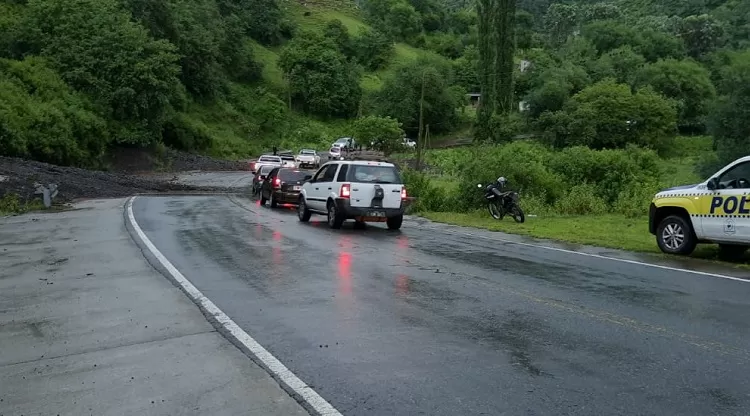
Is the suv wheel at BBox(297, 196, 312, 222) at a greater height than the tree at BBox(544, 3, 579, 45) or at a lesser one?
lesser

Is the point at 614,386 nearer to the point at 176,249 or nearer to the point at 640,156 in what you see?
the point at 176,249

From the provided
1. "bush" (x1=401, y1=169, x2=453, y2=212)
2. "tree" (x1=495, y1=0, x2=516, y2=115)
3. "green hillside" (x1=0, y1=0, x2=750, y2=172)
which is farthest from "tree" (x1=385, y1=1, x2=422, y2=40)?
"bush" (x1=401, y1=169, x2=453, y2=212)

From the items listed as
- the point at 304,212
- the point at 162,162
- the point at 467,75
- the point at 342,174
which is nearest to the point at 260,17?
the point at 467,75

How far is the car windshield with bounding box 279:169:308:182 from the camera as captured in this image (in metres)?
28.1

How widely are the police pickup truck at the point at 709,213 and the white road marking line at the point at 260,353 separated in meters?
9.15

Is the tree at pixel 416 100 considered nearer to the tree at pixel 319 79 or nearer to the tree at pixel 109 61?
the tree at pixel 319 79

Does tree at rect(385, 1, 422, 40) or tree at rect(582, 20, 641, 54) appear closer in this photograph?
→ tree at rect(582, 20, 641, 54)

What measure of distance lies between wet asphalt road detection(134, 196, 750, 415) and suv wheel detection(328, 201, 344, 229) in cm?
449

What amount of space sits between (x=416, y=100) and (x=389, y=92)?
4.34m

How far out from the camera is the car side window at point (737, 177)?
41.5 feet

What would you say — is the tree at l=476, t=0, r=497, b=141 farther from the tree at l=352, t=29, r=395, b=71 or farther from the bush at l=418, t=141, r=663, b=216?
the tree at l=352, t=29, r=395, b=71

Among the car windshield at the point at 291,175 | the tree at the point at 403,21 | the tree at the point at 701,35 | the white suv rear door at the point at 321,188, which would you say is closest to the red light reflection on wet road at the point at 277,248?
the white suv rear door at the point at 321,188

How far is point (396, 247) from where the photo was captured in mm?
15422

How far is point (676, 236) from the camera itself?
45.7ft
